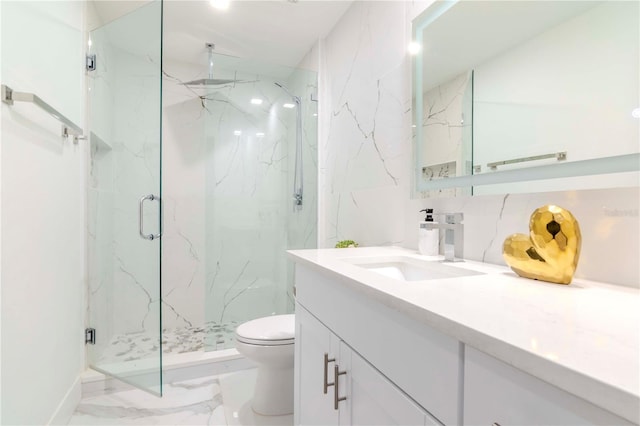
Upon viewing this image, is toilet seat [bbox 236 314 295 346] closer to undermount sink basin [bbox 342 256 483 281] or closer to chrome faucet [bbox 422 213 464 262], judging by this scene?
undermount sink basin [bbox 342 256 483 281]

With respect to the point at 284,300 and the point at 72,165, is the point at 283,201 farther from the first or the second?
the point at 72,165

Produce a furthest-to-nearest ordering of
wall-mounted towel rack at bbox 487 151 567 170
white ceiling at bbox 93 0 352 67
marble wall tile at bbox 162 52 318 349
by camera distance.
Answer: marble wall tile at bbox 162 52 318 349 < white ceiling at bbox 93 0 352 67 < wall-mounted towel rack at bbox 487 151 567 170

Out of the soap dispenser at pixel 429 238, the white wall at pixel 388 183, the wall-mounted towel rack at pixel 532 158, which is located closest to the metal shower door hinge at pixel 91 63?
the white wall at pixel 388 183

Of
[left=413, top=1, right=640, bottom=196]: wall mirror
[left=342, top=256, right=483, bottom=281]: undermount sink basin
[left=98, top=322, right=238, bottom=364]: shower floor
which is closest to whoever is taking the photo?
[left=413, top=1, right=640, bottom=196]: wall mirror

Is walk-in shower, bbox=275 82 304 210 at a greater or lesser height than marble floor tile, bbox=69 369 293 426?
greater

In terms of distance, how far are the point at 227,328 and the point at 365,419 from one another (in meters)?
2.07

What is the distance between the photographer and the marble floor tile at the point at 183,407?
1689mm

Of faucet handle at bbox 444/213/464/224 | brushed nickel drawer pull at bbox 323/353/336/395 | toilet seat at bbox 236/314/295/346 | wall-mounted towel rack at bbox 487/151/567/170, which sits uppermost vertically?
wall-mounted towel rack at bbox 487/151/567/170

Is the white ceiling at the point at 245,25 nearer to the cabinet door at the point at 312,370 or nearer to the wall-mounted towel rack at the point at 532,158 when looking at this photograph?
the wall-mounted towel rack at the point at 532,158

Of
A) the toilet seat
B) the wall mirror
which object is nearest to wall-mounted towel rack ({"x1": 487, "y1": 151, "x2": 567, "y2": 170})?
the wall mirror

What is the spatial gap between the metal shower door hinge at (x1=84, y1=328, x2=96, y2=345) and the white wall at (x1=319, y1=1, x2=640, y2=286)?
63.5 inches

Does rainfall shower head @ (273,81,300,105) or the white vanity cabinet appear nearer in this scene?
the white vanity cabinet

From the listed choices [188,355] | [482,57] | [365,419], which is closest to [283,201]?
[188,355]

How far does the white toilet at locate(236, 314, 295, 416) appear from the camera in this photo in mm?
1658
